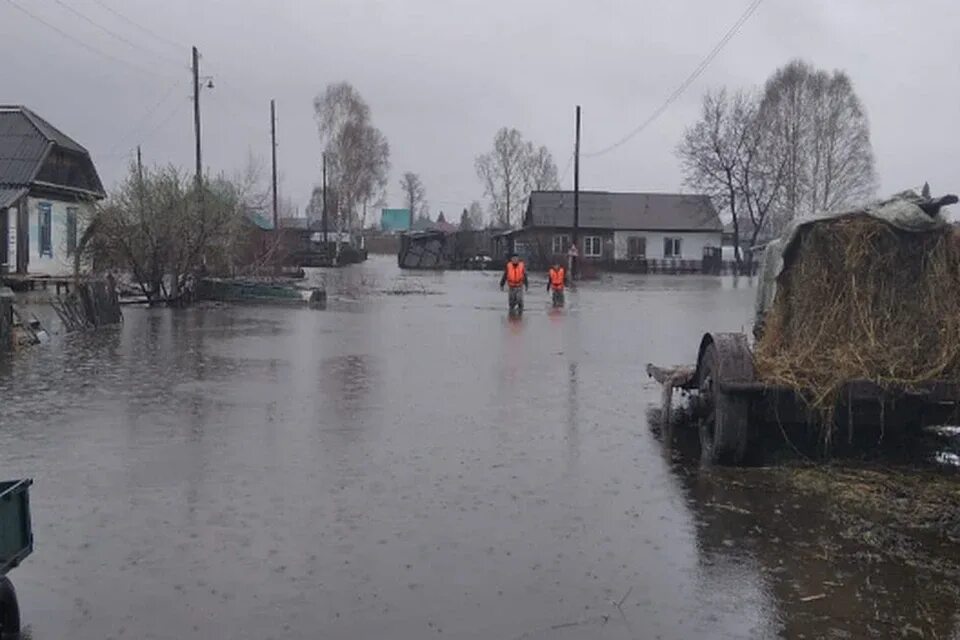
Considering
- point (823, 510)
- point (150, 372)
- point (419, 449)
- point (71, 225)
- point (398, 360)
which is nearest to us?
point (823, 510)

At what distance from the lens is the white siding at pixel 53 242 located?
1361 inches

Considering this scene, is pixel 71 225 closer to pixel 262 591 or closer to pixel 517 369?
pixel 517 369

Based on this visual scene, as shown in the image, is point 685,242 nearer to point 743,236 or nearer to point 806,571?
point 743,236

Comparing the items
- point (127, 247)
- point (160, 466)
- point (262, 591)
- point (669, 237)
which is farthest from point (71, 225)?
point (669, 237)

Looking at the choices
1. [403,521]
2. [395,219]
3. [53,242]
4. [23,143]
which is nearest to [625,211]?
[53,242]

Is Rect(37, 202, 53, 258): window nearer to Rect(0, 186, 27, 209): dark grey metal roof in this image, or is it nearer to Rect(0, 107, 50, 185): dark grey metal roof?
Rect(0, 107, 50, 185): dark grey metal roof

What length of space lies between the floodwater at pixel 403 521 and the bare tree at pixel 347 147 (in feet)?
251

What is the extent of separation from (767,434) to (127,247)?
20489 millimetres

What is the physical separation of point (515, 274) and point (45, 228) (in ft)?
63.2

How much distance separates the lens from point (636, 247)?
73875 millimetres

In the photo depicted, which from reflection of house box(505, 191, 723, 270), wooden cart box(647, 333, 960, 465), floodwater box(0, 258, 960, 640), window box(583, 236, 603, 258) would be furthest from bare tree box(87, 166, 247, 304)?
window box(583, 236, 603, 258)

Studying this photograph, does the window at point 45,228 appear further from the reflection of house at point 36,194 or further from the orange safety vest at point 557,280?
the orange safety vest at point 557,280

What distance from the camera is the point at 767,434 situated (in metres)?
8.77

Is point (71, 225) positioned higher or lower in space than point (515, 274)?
higher
